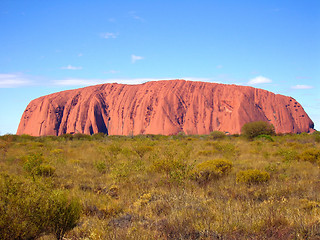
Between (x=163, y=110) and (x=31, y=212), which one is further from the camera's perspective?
(x=163, y=110)

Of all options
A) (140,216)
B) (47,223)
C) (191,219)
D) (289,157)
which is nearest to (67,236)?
(47,223)

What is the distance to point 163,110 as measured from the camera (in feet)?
252

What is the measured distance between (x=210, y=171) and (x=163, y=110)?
6927 centimetres

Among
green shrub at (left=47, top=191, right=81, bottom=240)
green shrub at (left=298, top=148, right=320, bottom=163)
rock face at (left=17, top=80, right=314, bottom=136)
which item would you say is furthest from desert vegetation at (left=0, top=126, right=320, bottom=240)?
rock face at (left=17, top=80, right=314, bottom=136)

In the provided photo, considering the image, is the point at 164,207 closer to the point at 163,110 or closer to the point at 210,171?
the point at 210,171

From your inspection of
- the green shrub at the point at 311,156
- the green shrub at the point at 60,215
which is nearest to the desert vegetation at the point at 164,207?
the green shrub at the point at 60,215

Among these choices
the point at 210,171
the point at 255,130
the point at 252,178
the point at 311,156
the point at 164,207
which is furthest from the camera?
the point at 255,130

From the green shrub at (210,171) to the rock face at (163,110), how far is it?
63412 millimetres

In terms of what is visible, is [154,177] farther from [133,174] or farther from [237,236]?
[237,236]

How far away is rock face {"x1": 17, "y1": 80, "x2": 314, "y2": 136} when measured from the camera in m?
75.7

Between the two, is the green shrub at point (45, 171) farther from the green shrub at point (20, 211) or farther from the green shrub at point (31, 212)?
the green shrub at point (20, 211)

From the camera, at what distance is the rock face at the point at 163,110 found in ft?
248

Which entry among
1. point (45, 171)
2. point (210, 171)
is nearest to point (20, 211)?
point (45, 171)

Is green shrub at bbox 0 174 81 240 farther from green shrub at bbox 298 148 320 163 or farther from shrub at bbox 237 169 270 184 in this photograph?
green shrub at bbox 298 148 320 163
